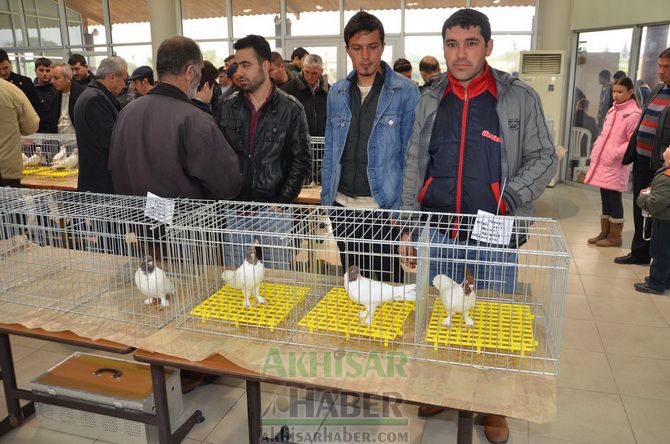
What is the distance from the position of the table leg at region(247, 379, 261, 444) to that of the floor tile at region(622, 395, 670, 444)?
1.67 metres

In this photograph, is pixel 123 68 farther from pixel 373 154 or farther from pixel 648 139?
pixel 648 139

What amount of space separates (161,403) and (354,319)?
0.85 metres

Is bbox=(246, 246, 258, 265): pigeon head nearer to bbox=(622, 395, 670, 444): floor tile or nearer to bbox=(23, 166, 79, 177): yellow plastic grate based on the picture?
bbox=(622, 395, 670, 444): floor tile

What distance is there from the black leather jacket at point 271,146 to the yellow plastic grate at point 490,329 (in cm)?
125

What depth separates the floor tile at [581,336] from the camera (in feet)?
10.6

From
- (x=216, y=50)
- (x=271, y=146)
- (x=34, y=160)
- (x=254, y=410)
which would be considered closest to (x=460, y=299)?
(x=254, y=410)

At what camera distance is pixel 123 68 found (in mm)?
3582

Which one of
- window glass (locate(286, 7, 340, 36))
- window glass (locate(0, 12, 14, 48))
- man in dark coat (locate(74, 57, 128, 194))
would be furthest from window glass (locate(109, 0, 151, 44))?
man in dark coat (locate(74, 57, 128, 194))

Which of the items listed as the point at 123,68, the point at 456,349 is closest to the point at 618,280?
the point at 456,349

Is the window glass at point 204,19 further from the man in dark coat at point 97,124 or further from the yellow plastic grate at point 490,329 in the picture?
the yellow plastic grate at point 490,329

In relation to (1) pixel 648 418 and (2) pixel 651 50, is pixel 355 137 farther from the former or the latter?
(2) pixel 651 50

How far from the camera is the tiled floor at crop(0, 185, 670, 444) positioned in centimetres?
243

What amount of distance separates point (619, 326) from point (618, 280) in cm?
94

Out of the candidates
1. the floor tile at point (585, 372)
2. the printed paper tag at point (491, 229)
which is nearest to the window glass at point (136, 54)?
the floor tile at point (585, 372)
